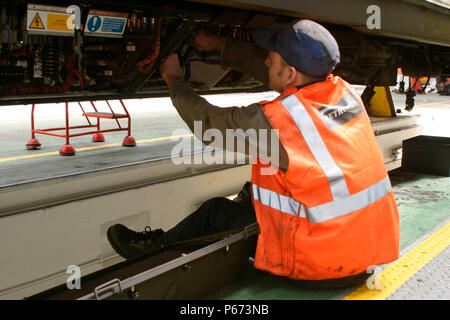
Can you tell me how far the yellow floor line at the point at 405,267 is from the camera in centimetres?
226

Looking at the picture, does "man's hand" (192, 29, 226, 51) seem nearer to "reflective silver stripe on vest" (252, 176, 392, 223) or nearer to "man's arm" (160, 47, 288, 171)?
"man's arm" (160, 47, 288, 171)

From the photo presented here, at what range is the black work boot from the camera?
2424 millimetres

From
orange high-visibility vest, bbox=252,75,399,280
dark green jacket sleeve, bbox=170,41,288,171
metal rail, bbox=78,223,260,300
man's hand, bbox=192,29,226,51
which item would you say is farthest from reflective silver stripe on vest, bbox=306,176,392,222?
man's hand, bbox=192,29,226,51

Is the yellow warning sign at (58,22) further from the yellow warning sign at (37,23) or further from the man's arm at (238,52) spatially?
the man's arm at (238,52)

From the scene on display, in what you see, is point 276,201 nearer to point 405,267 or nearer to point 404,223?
point 405,267

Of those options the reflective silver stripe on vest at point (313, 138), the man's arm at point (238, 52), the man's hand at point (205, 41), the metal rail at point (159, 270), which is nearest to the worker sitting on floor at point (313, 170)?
the reflective silver stripe on vest at point (313, 138)

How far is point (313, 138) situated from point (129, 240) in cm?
114

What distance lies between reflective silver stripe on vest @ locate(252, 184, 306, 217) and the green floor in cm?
45

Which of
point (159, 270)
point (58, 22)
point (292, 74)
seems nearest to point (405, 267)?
point (292, 74)

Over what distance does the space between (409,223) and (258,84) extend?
163cm

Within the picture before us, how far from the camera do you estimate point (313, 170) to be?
1914 mm

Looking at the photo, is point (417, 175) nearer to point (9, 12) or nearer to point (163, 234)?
point (163, 234)

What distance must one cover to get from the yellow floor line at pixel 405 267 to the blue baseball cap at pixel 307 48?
41.9 inches
